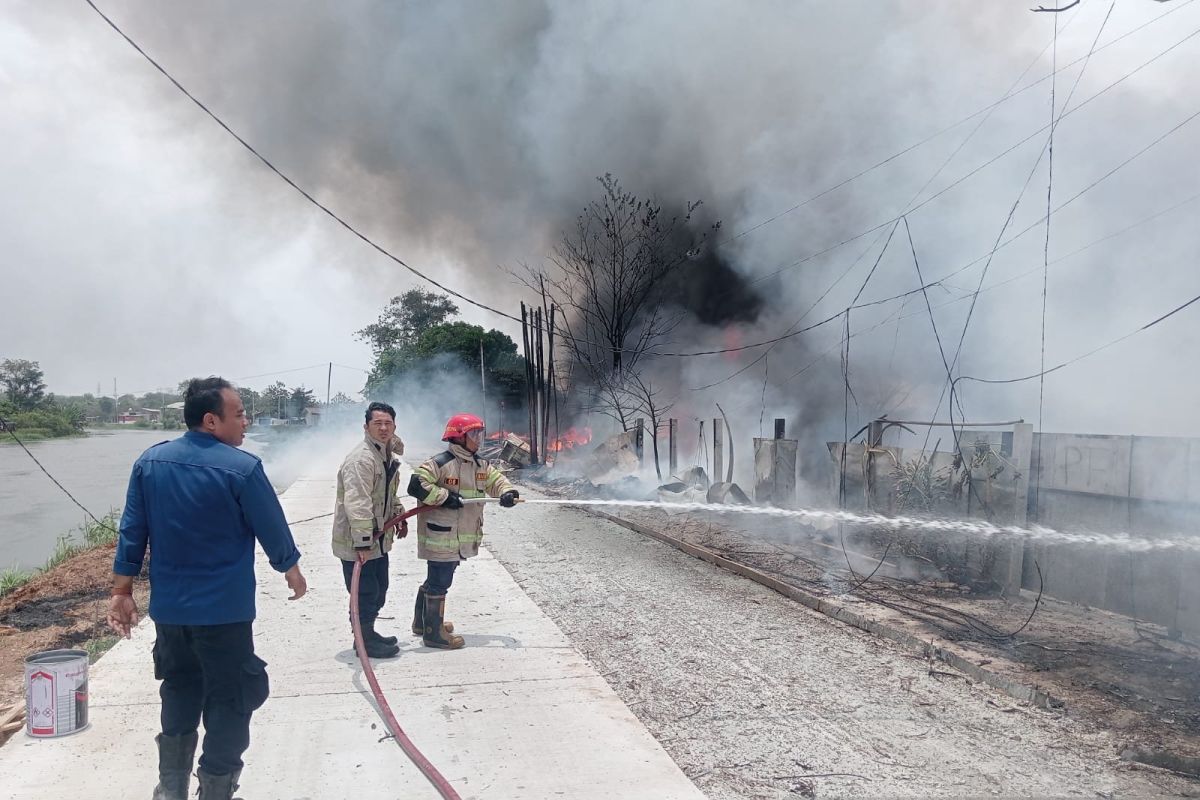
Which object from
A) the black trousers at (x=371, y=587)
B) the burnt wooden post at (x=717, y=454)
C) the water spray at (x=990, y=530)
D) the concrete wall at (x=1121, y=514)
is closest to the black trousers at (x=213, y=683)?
the black trousers at (x=371, y=587)

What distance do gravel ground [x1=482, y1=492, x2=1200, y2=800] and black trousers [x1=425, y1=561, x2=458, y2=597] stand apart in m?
1.01

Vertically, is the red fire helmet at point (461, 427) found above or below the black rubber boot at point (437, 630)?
above

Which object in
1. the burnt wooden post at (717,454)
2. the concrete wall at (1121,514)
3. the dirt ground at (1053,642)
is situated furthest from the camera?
the burnt wooden post at (717,454)

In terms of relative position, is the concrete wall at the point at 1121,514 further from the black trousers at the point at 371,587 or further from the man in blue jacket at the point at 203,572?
the man in blue jacket at the point at 203,572

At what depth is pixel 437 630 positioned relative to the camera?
528 centimetres

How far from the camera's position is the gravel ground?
3531 mm

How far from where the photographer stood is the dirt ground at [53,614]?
573cm

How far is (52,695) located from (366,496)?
5.85 feet

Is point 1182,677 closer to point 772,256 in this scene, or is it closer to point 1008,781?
point 1008,781

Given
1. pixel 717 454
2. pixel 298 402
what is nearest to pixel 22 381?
pixel 298 402

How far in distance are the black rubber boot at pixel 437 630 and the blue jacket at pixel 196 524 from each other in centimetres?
235

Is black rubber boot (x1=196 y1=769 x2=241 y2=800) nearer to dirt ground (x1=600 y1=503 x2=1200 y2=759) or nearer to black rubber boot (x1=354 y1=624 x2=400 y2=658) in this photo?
black rubber boot (x1=354 y1=624 x2=400 y2=658)

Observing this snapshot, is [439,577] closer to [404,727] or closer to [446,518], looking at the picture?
[446,518]

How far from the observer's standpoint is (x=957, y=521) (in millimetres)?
7914
